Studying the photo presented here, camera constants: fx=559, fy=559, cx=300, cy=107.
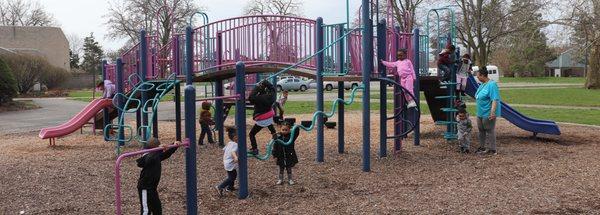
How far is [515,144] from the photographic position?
38.4 feet

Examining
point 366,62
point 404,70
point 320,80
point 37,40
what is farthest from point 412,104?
point 37,40

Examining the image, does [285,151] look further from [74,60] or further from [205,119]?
[74,60]

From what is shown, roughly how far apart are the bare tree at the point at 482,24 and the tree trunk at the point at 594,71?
843cm

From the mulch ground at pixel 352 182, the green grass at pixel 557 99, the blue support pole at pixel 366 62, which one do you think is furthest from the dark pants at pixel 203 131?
the green grass at pixel 557 99

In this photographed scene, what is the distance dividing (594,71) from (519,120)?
35021 millimetres

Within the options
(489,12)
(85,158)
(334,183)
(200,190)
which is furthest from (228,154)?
(489,12)

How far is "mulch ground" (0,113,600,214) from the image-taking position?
6438mm

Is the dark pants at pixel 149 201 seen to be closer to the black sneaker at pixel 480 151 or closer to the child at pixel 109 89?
the black sneaker at pixel 480 151

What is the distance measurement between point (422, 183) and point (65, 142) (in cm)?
925

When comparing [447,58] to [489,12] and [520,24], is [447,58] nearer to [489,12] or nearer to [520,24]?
[520,24]

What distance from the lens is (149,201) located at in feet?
18.4

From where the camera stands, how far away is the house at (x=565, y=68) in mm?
99925

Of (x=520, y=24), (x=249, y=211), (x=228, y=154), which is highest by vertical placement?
(x=520, y=24)

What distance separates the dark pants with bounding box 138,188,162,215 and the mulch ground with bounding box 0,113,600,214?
0.73 metres
